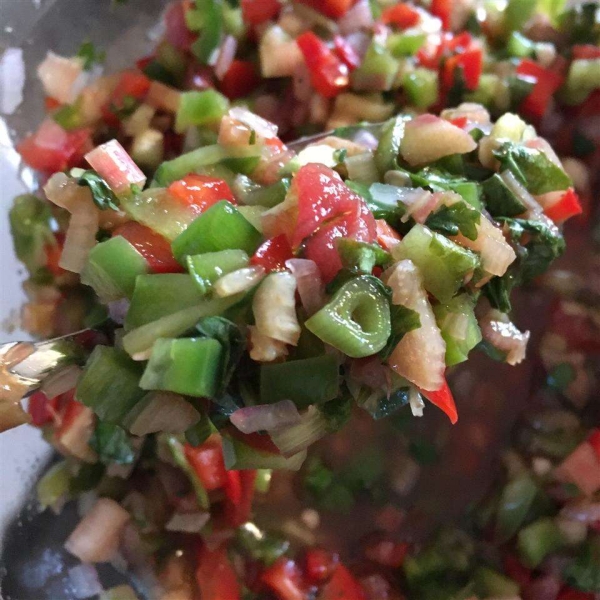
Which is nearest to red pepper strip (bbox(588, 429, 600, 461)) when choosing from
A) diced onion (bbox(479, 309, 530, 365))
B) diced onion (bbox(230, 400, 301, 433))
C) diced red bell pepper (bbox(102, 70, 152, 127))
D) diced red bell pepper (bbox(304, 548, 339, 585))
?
diced onion (bbox(479, 309, 530, 365))

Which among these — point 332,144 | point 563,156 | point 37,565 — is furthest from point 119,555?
point 563,156

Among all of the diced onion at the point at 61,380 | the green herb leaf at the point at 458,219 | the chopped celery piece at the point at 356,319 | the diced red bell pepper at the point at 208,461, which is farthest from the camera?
the diced red bell pepper at the point at 208,461

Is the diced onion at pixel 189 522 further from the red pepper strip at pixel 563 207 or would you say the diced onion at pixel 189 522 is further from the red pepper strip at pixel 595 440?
the red pepper strip at pixel 563 207

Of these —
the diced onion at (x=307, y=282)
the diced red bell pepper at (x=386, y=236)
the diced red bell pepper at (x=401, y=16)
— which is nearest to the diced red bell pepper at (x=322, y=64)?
the diced red bell pepper at (x=401, y=16)

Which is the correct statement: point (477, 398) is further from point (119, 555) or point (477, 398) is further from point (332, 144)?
A: point (119, 555)

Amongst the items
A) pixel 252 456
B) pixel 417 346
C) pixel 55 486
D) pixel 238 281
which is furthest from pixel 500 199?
pixel 55 486

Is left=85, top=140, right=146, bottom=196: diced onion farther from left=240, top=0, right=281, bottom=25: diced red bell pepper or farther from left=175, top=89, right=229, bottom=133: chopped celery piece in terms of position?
left=240, top=0, right=281, bottom=25: diced red bell pepper

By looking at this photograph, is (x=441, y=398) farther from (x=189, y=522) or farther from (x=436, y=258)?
(x=189, y=522)
